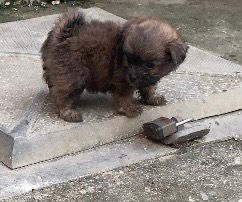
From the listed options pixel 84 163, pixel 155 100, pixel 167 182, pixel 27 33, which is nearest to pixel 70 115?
pixel 84 163

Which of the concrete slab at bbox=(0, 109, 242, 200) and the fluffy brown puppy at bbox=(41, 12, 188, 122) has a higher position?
the fluffy brown puppy at bbox=(41, 12, 188, 122)

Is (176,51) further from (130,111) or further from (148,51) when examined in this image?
(130,111)

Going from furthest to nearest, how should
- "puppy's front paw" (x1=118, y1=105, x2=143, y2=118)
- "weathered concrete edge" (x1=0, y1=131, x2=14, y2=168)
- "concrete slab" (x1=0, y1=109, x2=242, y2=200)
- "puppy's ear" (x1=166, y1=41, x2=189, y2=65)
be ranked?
"puppy's front paw" (x1=118, y1=105, x2=143, y2=118) < "puppy's ear" (x1=166, y1=41, x2=189, y2=65) < "weathered concrete edge" (x1=0, y1=131, x2=14, y2=168) < "concrete slab" (x1=0, y1=109, x2=242, y2=200)

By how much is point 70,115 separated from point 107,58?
444mm

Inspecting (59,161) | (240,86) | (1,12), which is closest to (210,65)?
(240,86)

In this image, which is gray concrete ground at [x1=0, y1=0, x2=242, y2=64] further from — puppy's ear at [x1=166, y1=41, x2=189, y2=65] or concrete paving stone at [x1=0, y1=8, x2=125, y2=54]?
puppy's ear at [x1=166, y1=41, x2=189, y2=65]

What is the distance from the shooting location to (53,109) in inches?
174

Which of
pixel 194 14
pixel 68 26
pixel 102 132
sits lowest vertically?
pixel 194 14

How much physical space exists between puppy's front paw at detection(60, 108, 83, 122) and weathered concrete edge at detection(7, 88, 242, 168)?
0.08 metres

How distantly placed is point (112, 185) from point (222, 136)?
1.04 metres

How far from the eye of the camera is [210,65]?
5.37 metres

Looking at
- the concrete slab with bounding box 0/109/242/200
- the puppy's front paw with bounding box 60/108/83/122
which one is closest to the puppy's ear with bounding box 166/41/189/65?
the concrete slab with bounding box 0/109/242/200

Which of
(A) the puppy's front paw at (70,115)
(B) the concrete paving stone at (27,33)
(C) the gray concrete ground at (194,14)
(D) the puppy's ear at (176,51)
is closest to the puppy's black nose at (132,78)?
(D) the puppy's ear at (176,51)

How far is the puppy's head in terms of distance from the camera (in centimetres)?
399
